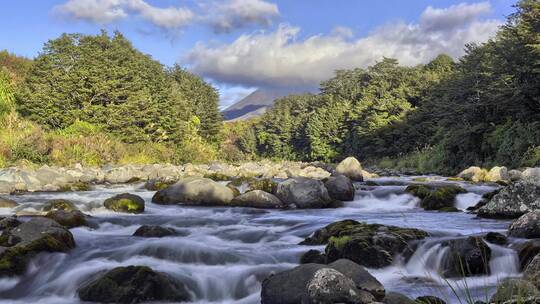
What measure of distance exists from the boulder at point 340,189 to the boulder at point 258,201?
7.76ft

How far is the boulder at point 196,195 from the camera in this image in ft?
50.8

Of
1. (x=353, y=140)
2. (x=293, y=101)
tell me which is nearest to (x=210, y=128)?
(x=353, y=140)

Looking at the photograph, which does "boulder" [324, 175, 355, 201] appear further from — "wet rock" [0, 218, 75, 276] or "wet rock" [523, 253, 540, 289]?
"wet rock" [523, 253, 540, 289]

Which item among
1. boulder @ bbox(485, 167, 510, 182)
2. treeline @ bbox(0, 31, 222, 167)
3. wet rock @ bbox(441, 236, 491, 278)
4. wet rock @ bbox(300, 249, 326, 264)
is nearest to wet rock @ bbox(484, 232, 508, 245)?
wet rock @ bbox(441, 236, 491, 278)

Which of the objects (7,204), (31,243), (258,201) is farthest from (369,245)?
(7,204)

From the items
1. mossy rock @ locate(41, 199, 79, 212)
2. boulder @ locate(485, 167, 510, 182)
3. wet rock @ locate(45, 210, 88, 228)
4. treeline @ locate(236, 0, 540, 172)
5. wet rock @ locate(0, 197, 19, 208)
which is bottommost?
boulder @ locate(485, 167, 510, 182)

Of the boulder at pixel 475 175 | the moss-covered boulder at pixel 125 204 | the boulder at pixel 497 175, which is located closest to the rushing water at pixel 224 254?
the moss-covered boulder at pixel 125 204

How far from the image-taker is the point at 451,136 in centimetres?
3094

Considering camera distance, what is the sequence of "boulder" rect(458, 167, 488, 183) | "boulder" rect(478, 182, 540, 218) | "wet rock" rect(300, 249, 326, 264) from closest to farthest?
"wet rock" rect(300, 249, 326, 264)
"boulder" rect(478, 182, 540, 218)
"boulder" rect(458, 167, 488, 183)

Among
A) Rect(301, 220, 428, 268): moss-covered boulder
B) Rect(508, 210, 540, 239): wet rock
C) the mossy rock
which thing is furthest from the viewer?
the mossy rock

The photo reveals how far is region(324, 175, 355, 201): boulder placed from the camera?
16688 mm

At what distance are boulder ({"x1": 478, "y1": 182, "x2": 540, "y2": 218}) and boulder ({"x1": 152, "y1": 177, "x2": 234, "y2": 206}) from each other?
24.5 feet

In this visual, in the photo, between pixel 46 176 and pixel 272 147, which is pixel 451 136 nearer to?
pixel 46 176

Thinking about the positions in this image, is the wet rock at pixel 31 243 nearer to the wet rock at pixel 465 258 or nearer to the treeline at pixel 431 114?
the wet rock at pixel 465 258
